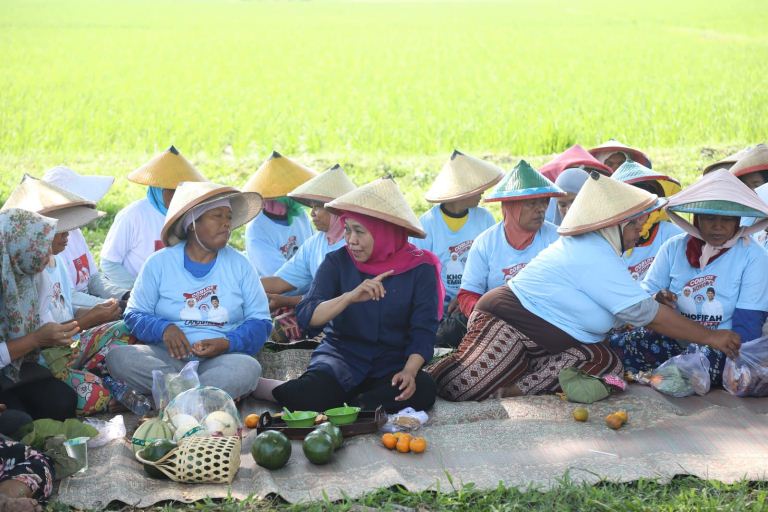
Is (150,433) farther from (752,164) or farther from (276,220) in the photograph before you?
(752,164)

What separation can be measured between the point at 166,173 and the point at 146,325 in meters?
1.77

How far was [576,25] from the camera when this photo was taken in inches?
1489

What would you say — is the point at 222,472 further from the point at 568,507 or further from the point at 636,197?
the point at 636,197

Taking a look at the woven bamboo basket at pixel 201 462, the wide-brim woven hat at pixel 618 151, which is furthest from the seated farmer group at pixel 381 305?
the wide-brim woven hat at pixel 618 151

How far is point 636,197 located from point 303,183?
263 centimetres

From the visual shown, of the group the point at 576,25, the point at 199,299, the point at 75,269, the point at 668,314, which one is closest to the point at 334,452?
the point at 199,299

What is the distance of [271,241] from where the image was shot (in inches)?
281

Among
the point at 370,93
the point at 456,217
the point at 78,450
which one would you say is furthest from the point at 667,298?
the point at 370,93

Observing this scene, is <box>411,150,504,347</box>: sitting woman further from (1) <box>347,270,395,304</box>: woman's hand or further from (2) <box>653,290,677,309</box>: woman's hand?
(1) <box>347,270,395,304</box>: woman's hand

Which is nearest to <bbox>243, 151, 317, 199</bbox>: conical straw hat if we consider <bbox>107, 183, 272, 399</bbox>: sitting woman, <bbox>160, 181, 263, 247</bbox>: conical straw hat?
<bbox>160, 181, 263, 247</bbox>: conical straw hat

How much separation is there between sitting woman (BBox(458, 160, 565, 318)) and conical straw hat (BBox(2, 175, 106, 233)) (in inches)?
94.9

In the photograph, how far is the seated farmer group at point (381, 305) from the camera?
16.8 ft

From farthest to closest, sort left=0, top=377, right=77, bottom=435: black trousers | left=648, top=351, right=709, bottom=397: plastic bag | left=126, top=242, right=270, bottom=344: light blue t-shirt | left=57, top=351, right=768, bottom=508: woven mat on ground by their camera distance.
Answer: left=126, top=242, right=270, bottom=344: light blue t-shirt → left=648, top=351, right=709, bottom=397: plastic bag → left=0, top=377, right=77, bottom=435: black trousers → left=57, top=351, right=768, bottom=508: woven mat on ground

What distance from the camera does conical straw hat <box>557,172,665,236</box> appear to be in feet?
17.1
